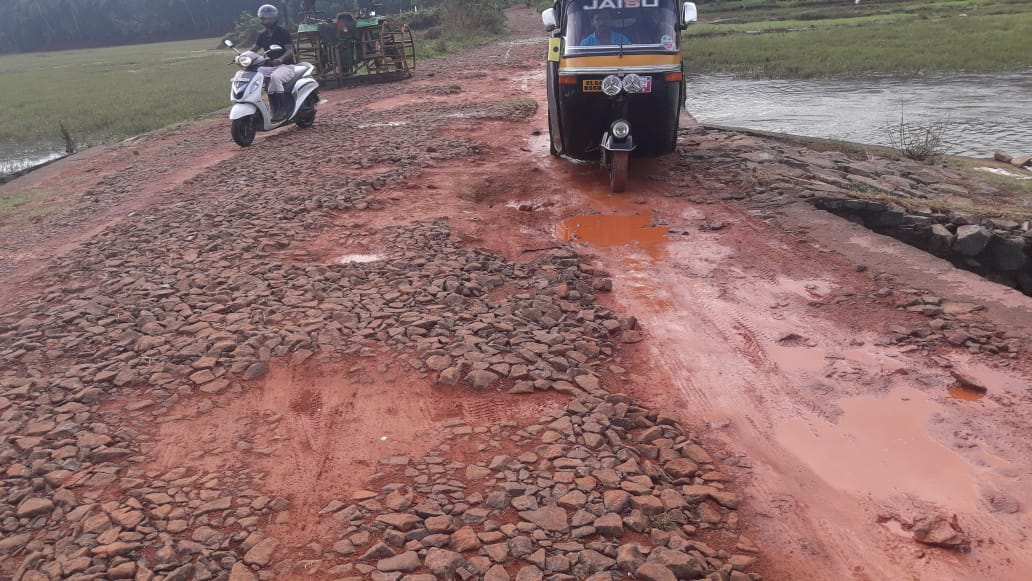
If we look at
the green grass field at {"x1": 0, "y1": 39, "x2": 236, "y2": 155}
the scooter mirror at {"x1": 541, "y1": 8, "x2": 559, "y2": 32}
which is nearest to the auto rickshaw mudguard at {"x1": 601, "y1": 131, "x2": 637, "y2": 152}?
the scooter mirror at {"x1": 541, "y1": 8, "x2": 559, "y2": 32}

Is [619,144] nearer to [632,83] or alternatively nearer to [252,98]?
[632,83]

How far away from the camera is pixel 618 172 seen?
7.77m

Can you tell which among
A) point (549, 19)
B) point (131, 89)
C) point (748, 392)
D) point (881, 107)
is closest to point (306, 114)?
point (549, 19)

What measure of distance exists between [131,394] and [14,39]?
7715cm

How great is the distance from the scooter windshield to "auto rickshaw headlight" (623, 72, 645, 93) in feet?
1.97

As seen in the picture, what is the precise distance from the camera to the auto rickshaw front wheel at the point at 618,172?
7.68 meters

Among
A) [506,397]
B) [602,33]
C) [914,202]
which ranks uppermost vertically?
[602,33]

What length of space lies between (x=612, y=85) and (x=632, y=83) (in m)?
0.23

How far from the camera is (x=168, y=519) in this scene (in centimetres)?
289

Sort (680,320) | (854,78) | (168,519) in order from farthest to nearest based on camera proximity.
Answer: (854,78)
(680,320)
(168,519)

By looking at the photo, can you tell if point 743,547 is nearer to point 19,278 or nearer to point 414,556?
point 414,556

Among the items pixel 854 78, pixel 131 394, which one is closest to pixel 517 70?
pixel 854 78

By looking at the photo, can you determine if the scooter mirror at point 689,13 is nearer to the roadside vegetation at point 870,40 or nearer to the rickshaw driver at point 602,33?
the rickshaw driver at point 602,33

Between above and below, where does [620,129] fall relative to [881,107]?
above
